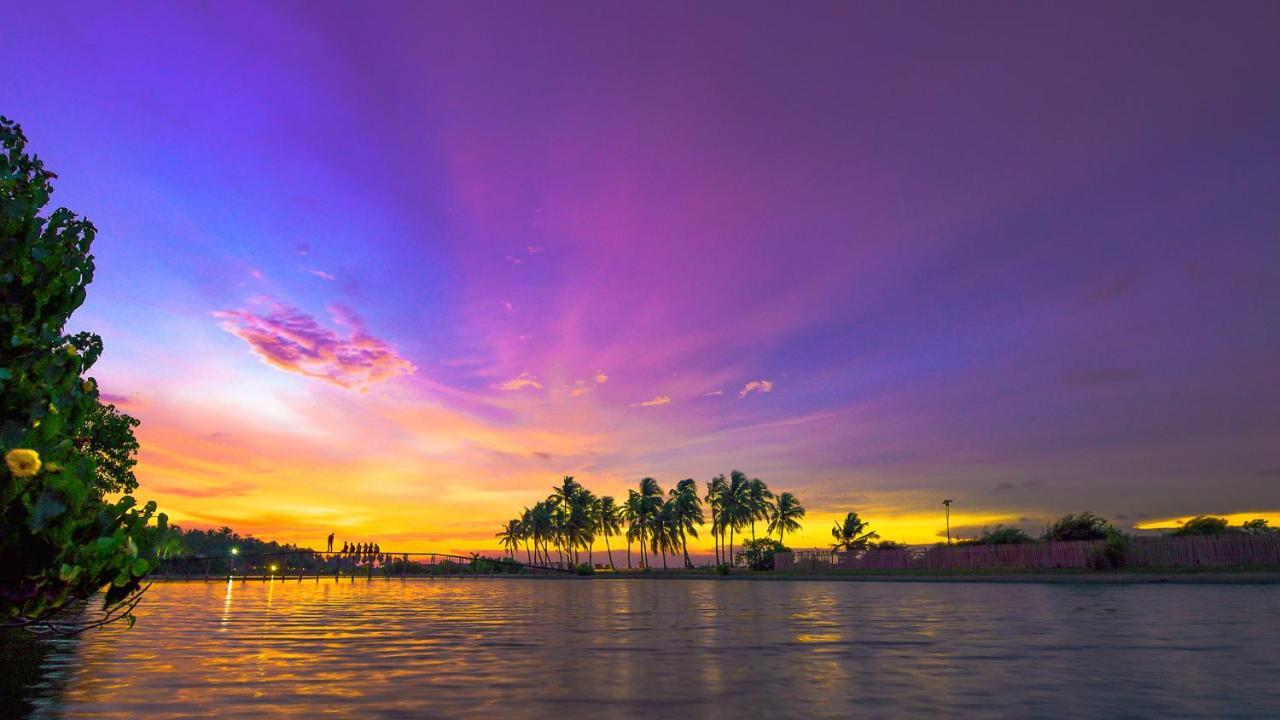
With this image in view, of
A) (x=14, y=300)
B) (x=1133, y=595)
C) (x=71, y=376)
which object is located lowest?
(x=1133, y=595)

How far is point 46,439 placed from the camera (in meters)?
7.14

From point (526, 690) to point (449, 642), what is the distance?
6.81 meters

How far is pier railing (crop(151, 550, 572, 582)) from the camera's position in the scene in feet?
221

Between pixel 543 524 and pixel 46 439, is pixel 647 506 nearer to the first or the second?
pixel 543 524

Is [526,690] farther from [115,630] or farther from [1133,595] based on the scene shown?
[1133,595]

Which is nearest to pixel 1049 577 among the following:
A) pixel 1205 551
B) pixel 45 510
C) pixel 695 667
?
pixel 1205 551

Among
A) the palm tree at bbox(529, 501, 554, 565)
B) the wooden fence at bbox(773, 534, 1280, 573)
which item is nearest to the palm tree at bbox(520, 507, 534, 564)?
the palm tree at bbox(529, 501, 554, 565)

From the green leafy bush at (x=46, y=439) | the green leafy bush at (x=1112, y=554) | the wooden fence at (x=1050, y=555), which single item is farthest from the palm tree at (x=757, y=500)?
the green leafy bush at (x=46, y=439)

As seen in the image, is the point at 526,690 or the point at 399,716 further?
the point at 526,690

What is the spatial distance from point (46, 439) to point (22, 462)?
2.12 ft

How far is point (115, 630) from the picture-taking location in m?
18.0

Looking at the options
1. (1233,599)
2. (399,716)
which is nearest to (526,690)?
(399,716)

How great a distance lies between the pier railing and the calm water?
46.7 m

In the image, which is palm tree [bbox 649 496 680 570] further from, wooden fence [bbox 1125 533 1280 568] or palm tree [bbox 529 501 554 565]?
wooden fence [bbox 1125 533 1280 568]
